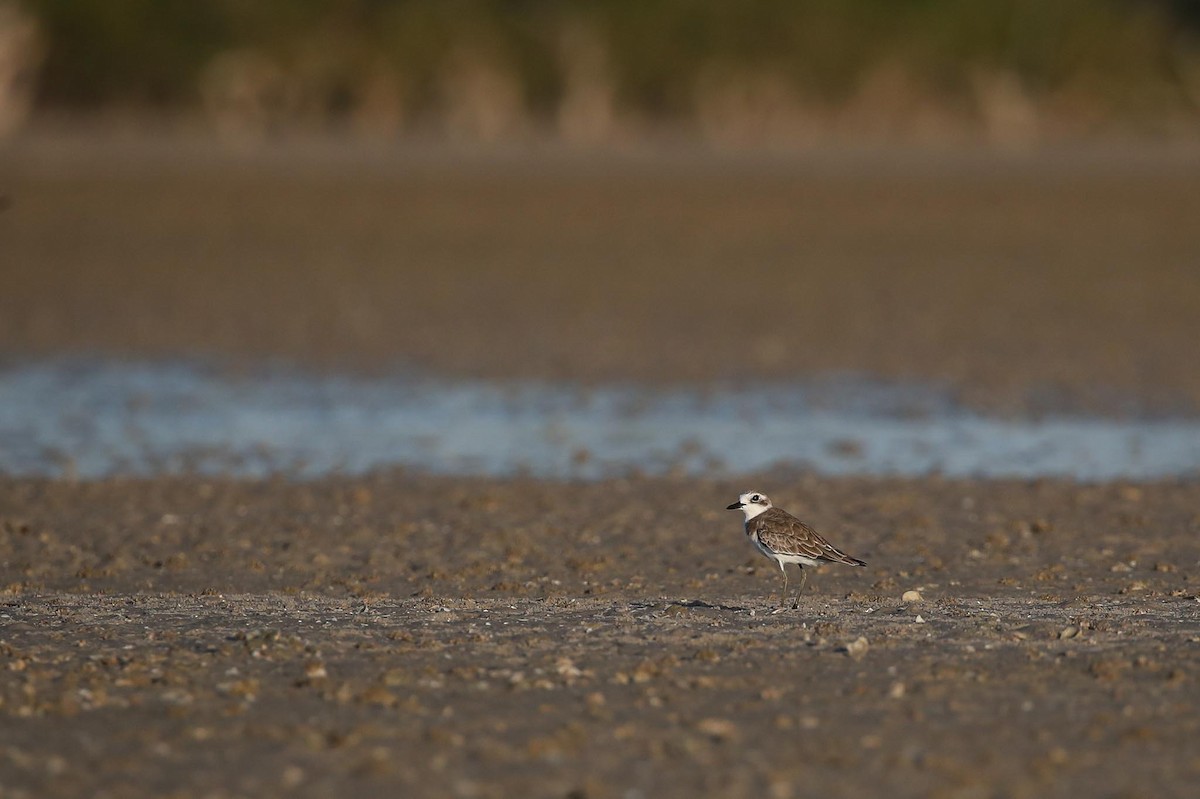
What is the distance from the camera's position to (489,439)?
14828 millimetres

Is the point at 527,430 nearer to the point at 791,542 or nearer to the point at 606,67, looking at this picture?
the point at 791,542

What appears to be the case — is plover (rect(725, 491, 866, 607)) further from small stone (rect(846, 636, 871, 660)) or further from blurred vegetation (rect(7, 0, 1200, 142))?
blurred vegetation (rect(7, 0, 1200, 142))

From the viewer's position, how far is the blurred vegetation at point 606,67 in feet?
140

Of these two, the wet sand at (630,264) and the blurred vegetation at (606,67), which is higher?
the blurred vegetation at (606,67)

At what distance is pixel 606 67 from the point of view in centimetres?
4359

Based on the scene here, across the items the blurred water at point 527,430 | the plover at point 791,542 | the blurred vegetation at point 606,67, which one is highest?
the blurred vegetation at point 606,67

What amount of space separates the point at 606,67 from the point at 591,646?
36544mm

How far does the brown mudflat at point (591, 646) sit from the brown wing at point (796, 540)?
0.89 feet

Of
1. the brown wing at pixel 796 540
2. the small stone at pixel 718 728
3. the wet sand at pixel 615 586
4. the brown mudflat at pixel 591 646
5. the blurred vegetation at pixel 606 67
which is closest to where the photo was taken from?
the brown mudflat at pixel 591 646

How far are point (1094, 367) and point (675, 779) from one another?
12178mm

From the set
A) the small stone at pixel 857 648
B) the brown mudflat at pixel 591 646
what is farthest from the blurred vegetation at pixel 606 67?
the small stone at pixel 857 648

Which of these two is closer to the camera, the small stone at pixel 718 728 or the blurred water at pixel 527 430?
the small stone at pixel 718 728

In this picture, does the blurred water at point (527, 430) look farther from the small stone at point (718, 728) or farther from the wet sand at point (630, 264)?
the small stone at point (718, 728)

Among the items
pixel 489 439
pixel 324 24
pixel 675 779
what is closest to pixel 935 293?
pixel 489 439
